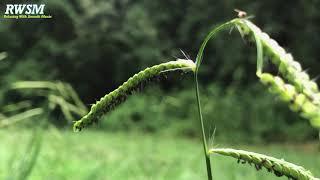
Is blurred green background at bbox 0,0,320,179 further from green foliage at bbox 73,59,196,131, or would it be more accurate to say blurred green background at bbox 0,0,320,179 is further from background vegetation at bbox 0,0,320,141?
green foliage at bbox 73,59,196,131

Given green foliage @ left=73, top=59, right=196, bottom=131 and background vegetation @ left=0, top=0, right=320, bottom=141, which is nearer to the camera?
green foliage @ left=73, top=59, right=196, bottom=131

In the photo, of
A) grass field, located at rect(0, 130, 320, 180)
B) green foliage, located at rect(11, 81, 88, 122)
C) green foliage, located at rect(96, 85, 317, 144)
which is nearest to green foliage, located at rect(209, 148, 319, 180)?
green foliage, located at rect(11, 81, 88, 122)

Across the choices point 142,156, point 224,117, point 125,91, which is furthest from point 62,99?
point 224,117

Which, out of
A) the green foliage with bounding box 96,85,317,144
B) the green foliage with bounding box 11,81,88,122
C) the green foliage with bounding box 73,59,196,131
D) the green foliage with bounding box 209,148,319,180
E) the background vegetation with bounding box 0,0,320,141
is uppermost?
the background vegetation with bounding box 0,0,320,141

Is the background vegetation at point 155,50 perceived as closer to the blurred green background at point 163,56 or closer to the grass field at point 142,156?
the blurred green background at point 163,56

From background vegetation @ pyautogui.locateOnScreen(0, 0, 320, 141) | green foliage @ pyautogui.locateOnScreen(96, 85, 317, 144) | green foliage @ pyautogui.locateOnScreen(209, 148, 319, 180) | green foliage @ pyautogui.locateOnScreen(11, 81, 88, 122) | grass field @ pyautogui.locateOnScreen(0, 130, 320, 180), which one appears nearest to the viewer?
green foliage @ pyautogui.locateOnScreen(209, 148, 319, 180)

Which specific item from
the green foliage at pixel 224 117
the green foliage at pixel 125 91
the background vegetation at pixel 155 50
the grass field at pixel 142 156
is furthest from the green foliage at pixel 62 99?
the background vegetation at pixel 155 50

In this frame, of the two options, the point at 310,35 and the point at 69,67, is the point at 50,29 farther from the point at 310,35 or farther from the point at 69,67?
the point at 310,35

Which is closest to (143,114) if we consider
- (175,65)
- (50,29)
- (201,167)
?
(50,29)

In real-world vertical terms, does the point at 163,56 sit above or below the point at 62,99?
above

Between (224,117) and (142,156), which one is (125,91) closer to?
(142,156)
